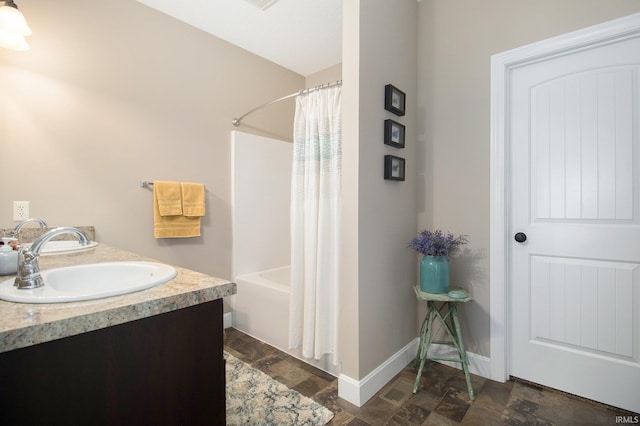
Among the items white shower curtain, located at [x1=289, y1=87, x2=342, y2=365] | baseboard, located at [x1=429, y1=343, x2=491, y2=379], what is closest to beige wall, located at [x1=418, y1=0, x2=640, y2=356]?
baseboard, located at [x1=429, y1=343, x2=491, y2=379]

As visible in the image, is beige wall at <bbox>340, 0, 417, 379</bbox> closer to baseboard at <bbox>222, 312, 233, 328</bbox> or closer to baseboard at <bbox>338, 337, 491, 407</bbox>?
baseboard at <bbox>338, 337, 491, 407</bbox>

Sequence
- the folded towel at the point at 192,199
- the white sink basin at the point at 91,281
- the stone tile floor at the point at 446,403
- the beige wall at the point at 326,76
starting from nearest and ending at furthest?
the white sink basin at the point at 91,281 → the stone tile floor at the point at 446,403 → the folded towel at the point at 192,199 → the beige wall at the point at 326,76

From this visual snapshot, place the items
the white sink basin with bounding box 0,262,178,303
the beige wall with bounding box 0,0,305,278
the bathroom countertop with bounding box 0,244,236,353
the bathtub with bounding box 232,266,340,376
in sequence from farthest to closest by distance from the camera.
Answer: the bathtub with bounding box 232,266,340,376 → the beige wall with bounding box 0,0,305,278 → the white sink basin with bounding box 0,262,178,303 → the bathroom countertop with bounding box 0,244,236,353

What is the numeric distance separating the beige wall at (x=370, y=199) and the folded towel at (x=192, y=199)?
1313 mm

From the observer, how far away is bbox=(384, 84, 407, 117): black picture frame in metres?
1.79

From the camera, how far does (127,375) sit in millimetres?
684

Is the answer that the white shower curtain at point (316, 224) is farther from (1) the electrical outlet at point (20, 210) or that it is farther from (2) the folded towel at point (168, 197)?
(1) the electrical outlet at point (20, 210)

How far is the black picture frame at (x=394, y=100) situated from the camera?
1791 mm

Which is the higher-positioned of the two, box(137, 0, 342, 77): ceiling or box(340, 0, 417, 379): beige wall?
box(137, 0, 342, 77): ceiling

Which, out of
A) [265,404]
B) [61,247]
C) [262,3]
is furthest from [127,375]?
[262,3]

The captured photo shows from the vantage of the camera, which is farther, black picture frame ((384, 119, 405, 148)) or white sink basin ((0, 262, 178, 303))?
black picture frame ((384, 119, 405, 148))

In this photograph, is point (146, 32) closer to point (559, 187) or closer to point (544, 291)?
point (559, 187)

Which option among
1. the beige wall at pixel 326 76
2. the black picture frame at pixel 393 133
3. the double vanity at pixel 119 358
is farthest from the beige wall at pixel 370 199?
the beige wall at pixel 326 76

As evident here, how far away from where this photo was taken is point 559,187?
1693 mm
